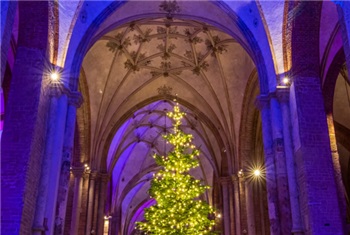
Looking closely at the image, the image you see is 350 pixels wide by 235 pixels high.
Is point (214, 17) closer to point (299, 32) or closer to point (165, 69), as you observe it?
point (299, 32)

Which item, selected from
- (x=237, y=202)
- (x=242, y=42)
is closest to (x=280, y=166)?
(x=242, y=42)

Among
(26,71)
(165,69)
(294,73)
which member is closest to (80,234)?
(165,69)

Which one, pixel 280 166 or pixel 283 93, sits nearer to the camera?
pixel 280 166

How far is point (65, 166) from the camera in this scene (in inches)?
385

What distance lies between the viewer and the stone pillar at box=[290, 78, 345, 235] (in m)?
8.68

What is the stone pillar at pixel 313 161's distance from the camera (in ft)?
28.5

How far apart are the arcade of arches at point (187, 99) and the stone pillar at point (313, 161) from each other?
26 mm

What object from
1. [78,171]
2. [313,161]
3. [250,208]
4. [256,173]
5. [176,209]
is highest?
[78,171]

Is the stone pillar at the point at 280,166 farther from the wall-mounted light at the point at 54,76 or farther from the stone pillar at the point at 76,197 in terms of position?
the stone pillar at the point at 76,197

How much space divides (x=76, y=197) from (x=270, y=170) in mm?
9099

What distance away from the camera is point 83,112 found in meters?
17.2

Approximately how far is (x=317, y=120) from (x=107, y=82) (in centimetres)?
1044

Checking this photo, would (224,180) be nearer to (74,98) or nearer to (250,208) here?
(250,208)

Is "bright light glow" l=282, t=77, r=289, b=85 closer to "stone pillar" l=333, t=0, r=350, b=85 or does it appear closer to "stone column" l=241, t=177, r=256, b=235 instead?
"stone pillar" l=333, t=0, r=350, b=85
